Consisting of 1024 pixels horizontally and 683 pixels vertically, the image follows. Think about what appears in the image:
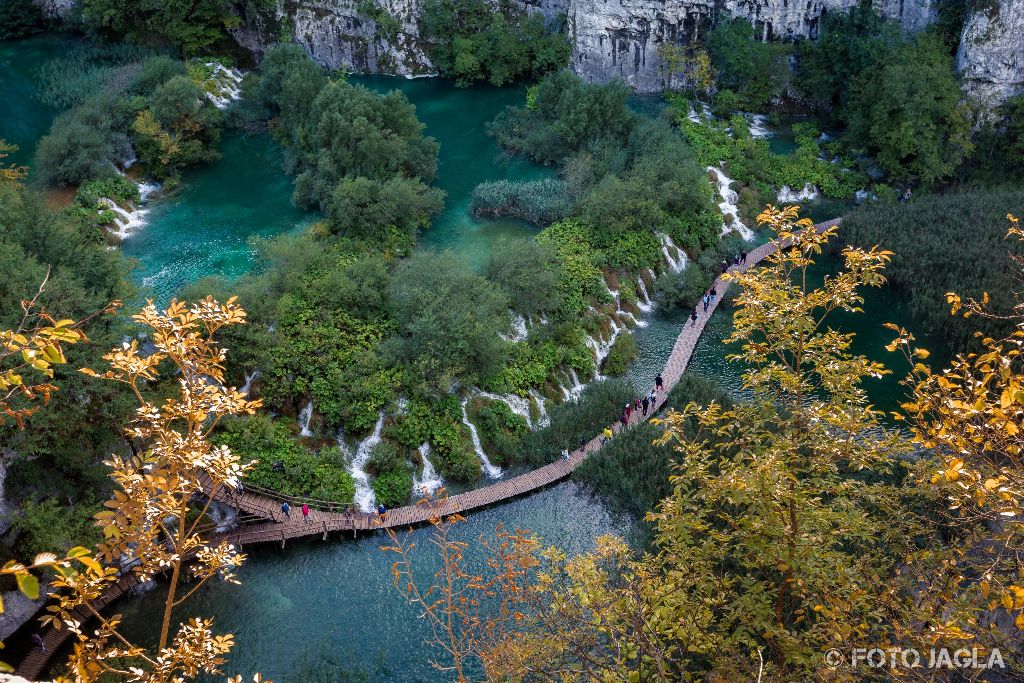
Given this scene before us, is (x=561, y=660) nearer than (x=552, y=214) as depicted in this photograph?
Yes

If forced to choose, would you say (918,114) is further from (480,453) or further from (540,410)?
(480,453)

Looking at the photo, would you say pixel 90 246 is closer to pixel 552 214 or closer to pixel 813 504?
pixel 552 214

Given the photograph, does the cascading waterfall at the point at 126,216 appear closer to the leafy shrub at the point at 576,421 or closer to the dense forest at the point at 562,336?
the dense forest at the point at 562,336

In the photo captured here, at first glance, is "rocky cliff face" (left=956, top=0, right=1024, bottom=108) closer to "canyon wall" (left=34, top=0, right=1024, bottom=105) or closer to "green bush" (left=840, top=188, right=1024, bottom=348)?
"canyon wall" (left=34, top=0, right=1024, bottom=105)

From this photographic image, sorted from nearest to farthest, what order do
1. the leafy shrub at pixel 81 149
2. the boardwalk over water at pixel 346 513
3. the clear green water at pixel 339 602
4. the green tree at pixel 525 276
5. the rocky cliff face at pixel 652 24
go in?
the clear green water at pixel 339 602
the boardwalk over water at pixel 346 513
the green tree at pixel 525 276
the leafy shrub at pixel 81 149
the rocky cliff face at pixel 652 24

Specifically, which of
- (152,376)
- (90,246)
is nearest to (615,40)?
(90,246)

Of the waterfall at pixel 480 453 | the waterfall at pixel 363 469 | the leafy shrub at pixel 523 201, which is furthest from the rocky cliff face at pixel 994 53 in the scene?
the waterfall at pixel 363 469
